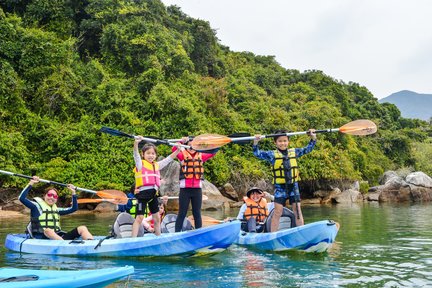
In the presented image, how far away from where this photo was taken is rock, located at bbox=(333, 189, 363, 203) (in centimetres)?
2157

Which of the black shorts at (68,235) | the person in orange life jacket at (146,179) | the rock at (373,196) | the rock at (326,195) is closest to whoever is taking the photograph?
the person in orange life jacket at (146,179)

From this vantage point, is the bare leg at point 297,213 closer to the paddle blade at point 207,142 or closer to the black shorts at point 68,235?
the paddle blade at point 207,142

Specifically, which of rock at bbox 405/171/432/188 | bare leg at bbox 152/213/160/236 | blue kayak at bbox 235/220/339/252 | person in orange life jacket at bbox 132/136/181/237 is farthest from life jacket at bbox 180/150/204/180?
rock at bbox 405/171/432/188

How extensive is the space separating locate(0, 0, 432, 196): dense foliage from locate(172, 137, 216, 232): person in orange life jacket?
10.8m

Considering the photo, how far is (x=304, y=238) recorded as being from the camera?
608 cm

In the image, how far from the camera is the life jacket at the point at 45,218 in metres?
6.84

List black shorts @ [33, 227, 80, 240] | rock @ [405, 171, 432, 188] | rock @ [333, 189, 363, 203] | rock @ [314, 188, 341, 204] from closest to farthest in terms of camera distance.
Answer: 1. black shorts @ [33, 227, 80, 240]
2. rock @ [333, 189, 363, 203]
3. rock @ [314, 188, 341, 204]
4. rock @ [405, 171, 432, 188]

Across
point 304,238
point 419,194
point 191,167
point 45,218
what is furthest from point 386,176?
point 45,218

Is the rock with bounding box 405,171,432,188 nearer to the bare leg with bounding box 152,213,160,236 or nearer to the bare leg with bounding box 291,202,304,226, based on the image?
the bare leg with bounding box 291,202,304,226

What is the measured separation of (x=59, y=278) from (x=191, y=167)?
2839 millimetres

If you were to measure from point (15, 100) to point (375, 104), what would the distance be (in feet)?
88.1

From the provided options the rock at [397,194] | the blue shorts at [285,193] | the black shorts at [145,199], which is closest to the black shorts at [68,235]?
the black shorts at [145,199]

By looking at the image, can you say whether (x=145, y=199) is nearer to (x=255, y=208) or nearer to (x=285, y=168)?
(x=285, y=168)

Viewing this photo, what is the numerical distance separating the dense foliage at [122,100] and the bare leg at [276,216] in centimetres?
1089
